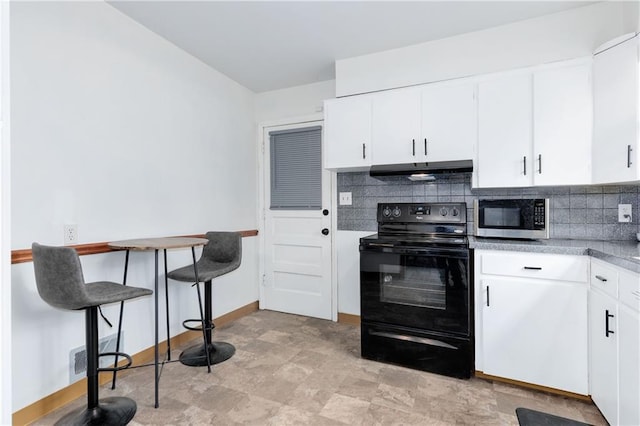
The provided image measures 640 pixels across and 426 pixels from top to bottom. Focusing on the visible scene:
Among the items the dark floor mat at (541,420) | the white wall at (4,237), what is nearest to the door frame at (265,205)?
the dark floor mat at (541,420)

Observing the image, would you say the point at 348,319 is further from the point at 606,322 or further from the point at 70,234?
the point at 70,234

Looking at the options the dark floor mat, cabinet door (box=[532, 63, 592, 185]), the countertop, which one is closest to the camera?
the dark floor mat

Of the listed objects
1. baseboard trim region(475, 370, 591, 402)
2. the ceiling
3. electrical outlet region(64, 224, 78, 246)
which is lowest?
baseboard trim region(475, 370, 591, 402)

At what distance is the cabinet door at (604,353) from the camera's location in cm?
163

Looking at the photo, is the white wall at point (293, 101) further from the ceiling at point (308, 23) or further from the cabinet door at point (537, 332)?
the cabinet door at point (537, 332)

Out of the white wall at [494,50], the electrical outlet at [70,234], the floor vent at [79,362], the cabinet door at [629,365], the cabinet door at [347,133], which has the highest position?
the white wall at [494,50]

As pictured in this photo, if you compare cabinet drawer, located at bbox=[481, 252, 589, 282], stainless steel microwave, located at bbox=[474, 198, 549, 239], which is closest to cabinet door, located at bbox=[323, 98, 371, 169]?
stainless steel microwave, located at bbox=[474, 198, 549, 239]

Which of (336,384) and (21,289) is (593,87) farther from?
(21,289)

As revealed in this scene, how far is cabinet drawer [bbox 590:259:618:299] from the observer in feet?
5.33

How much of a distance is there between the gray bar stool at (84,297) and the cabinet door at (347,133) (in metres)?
1.83

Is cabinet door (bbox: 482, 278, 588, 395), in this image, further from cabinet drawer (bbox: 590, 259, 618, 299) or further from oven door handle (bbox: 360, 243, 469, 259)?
oven door handle (bbox: 360, 243, 469, 259)

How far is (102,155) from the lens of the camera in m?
2.19

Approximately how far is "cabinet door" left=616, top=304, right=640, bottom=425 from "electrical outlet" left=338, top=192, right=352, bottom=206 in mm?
2159

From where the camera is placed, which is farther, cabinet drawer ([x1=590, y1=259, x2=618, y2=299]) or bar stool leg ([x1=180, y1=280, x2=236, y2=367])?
bar stool leg ([x1=180, y1=280, x2=236, y2=367])
